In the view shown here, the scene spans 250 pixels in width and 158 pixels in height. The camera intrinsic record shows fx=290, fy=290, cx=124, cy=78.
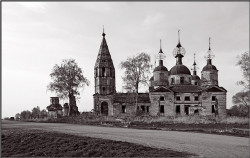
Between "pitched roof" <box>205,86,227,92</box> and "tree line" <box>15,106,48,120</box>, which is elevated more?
"pitched roof" <box>205,86,227,92</box>

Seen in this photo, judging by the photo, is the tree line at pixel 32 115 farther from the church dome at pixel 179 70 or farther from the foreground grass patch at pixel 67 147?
the foreground grass patch at pixel 67 147

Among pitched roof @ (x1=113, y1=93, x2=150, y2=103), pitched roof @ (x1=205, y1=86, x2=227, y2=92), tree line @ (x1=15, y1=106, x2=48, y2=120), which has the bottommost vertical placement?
tree line @ (x1=15, y1=106, x2=48, y2=120)

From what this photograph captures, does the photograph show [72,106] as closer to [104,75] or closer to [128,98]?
[104,75]

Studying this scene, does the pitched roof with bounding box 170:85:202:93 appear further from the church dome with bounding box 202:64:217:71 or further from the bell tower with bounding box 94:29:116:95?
the bell tower with bounding box 94:29:116:95

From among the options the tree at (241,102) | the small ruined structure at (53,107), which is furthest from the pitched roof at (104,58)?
the tree at (241,102)

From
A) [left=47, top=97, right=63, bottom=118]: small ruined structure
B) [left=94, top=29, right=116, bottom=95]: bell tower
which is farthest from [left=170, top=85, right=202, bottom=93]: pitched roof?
[left=47, top=97, right=63, bottom=118]: small ruined structure

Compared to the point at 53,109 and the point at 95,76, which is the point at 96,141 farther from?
the point at 53,109

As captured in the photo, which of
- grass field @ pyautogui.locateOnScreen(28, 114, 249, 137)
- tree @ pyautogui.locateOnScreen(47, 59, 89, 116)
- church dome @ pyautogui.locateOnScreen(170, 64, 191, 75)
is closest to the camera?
grass field @ pyautogui.locateOnScreen(28, 114, 249, 137)

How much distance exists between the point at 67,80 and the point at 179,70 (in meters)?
24.1

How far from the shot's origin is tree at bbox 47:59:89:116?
43.9 m

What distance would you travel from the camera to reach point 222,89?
2044 inches

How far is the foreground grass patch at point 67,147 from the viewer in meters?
12.1

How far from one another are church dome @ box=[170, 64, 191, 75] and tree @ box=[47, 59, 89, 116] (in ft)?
68.0

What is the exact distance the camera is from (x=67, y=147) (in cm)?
1493
